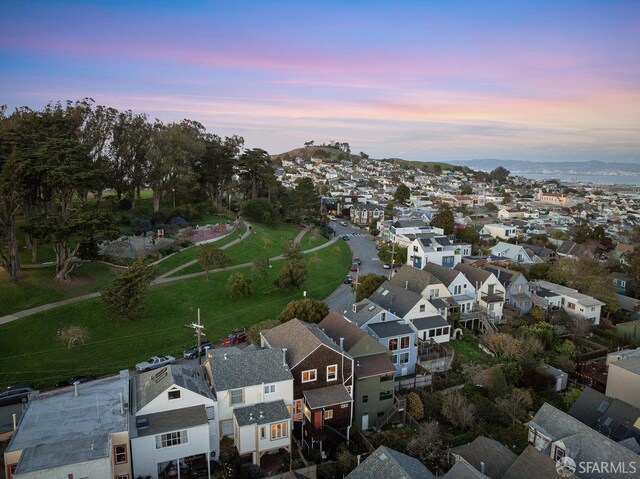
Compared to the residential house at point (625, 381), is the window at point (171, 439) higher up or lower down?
higher up

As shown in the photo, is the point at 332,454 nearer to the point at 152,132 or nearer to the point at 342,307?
the point at 342,307

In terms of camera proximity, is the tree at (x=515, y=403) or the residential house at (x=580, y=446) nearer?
the residential house at (x=580, y=446)

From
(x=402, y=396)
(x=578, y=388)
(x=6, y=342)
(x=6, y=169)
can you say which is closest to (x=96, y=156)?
(x=6, y=169)

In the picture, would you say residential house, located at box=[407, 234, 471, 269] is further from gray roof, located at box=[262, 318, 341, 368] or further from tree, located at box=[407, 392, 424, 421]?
gray roof, located at box=[262, 318, 341, 368]

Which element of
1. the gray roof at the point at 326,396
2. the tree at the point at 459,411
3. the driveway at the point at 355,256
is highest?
the gray roof at the point at 326,396

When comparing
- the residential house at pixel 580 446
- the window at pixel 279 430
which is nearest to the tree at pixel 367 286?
the residential house at pixel 580 446

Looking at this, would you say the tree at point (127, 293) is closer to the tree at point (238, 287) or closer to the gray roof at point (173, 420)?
the tree at point (238, 287)

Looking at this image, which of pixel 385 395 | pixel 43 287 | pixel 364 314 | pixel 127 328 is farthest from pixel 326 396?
pixel 43 287
